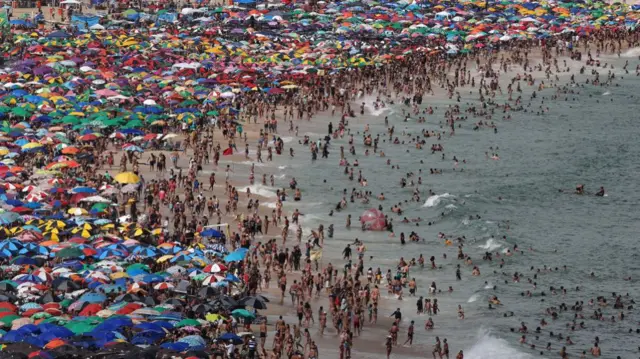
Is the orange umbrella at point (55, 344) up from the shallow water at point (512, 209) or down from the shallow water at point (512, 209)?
up

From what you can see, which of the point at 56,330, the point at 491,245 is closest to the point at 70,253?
the point at 56,330

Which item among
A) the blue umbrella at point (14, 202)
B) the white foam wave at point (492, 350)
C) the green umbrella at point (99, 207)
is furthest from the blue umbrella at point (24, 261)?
the white foam wave at point (492, 350)

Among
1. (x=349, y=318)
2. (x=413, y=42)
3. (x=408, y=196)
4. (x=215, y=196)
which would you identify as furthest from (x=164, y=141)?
(x=413, y=42)

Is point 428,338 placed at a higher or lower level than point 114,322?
lower

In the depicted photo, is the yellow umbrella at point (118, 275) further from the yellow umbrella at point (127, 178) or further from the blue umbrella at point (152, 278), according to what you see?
the yellow umbrella at point (127, 178)

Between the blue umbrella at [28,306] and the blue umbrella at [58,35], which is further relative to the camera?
the blue umbrella at [58,35]

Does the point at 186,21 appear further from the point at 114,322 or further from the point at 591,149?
the point at 114,322

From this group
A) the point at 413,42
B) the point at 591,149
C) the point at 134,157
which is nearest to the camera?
the point at 134,157

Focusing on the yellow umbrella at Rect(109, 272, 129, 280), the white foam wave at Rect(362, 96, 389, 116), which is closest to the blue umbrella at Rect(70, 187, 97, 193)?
the yellow umbrella at Rect(109, 272, 129, 280)
